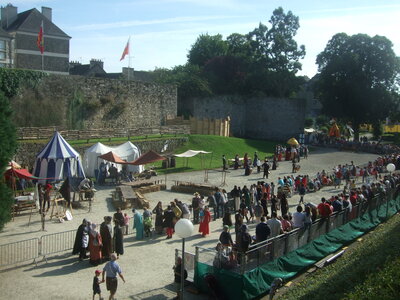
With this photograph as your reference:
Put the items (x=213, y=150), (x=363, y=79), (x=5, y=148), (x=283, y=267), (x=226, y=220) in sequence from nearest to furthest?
(x=5, y=148), (x=283, y=267), (x=226, y=220), (x=213, y=150), (x=363, y=79)

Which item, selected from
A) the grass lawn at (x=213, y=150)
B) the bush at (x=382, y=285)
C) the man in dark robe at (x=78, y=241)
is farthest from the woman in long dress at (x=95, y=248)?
the grass lawn at (x=213, y=150)

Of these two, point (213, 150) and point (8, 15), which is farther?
point (8, 15)

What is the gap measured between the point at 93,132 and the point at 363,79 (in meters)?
26.7

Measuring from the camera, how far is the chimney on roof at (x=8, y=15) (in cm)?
3672

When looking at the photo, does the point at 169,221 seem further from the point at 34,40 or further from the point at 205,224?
the point at 34,40

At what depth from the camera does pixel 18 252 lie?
35.2 feet

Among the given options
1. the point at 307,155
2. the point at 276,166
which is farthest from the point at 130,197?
the point at 307,155

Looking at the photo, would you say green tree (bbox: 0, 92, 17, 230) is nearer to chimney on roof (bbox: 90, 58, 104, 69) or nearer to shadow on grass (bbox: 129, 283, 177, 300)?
shadow on grass (bbox: 129, 283, 177, 300)

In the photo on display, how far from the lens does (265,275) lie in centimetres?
974

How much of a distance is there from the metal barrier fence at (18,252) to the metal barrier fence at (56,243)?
0.19 metres

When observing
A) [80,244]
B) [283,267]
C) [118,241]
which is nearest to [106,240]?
[118,241]

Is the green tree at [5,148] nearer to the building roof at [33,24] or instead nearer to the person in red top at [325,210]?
the person in red top at [325,210]

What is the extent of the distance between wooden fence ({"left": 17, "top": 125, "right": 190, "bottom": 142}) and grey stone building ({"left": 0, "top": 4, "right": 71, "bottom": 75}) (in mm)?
12637

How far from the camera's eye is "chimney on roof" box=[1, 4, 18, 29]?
120ft
